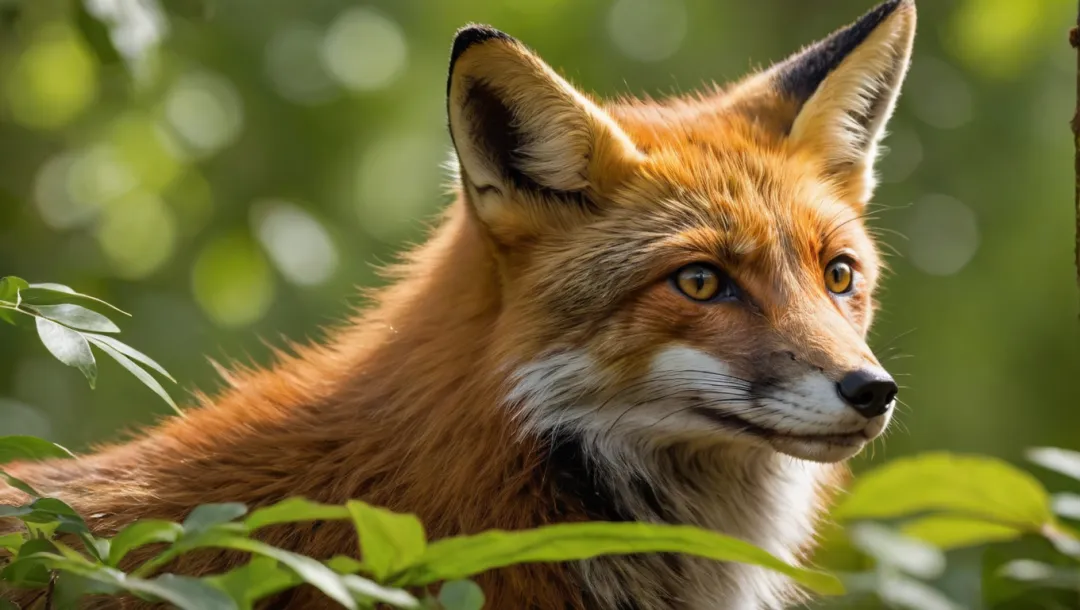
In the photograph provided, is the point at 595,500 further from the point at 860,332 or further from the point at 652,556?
the point at 860,332

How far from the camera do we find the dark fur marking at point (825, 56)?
364 cm

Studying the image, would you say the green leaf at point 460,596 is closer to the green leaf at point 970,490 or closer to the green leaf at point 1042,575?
the green leaf at point 970,490

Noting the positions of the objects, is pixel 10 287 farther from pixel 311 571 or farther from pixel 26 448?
pixel 311 571

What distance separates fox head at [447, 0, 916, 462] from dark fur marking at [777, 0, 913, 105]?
69mm

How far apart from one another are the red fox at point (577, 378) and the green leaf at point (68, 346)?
33.2 inches

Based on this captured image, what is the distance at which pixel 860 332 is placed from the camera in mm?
3381

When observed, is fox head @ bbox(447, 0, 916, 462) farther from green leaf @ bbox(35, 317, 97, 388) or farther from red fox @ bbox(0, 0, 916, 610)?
green leaf @ bbox(35, 317, 97, 388)

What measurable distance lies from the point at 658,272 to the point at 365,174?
459 centimetres

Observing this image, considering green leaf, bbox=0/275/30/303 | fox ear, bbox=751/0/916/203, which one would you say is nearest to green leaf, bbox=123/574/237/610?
green leaf, bbox=0/275/30/303

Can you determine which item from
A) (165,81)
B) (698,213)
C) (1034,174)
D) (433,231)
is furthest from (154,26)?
(1034,174)

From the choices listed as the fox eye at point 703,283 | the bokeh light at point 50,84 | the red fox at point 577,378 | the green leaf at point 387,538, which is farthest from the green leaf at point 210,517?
the bokeh light at point 50,84

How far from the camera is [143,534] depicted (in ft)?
5.70

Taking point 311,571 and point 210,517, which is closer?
point 311,571

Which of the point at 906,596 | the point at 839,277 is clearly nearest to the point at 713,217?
the point at 839,277
